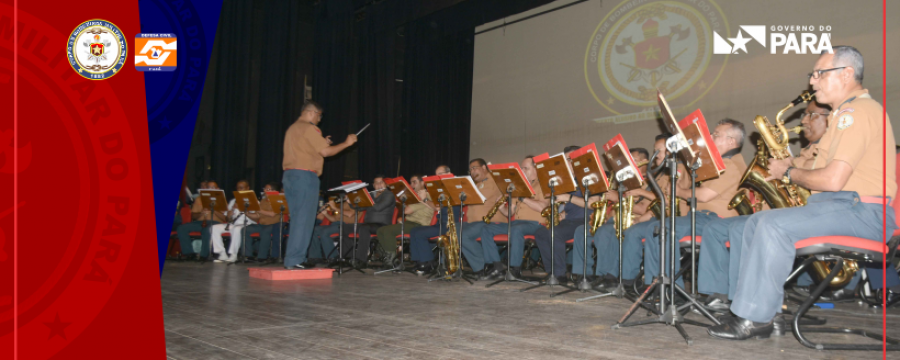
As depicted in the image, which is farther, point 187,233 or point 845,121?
point 187,233

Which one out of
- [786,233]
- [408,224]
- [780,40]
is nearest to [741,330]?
[786,233]

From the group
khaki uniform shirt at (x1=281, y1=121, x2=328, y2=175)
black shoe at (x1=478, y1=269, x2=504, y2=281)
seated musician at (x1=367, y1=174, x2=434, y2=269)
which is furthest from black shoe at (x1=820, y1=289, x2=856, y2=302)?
khaki uniform shirt at (x1=281, y1=121, x2=328, y2=175)

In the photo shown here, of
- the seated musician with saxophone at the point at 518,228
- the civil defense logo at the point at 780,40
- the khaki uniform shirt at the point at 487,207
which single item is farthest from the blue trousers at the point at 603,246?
the civil defense logo at the point at 780,40

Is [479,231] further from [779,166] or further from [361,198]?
[779,166]

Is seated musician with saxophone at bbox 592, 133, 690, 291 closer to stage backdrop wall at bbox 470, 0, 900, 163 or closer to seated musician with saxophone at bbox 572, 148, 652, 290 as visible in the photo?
seated musician with saxophone at bbox 572, 148, 652, 290

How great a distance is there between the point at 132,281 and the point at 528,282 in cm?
334

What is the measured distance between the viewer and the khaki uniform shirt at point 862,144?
2316 mm

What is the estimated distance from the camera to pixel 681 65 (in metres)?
6.80

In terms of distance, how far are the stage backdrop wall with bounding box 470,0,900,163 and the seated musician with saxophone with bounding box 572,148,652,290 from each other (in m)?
2.03

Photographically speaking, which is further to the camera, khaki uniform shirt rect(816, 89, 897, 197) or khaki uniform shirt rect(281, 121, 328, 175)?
khaki uniform shirt rect(281, 121, 328, 175)

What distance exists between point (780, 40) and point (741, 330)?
4818 millimetres

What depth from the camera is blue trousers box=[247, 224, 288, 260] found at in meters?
7.65

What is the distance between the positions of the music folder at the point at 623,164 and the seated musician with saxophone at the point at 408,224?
9.60 feet

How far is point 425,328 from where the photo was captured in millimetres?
2631
